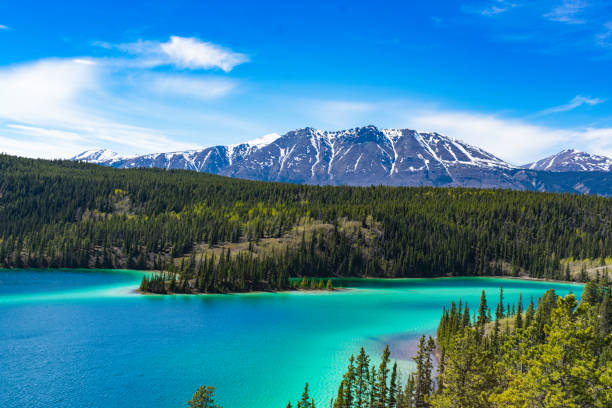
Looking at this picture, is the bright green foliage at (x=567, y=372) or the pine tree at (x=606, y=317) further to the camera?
the pine tree at (x=606, y=317)

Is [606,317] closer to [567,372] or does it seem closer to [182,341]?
[567,372]

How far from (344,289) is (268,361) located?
276ft

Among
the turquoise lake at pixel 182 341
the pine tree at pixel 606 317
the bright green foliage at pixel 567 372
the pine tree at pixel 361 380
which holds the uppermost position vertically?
the bright green foliage at pixel 567 372

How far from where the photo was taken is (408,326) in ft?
267

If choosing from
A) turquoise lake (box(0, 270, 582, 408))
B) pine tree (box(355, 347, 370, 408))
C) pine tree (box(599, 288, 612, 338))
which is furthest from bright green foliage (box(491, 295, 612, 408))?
pine tree (box(599, 288, 612, 338))

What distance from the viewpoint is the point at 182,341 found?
6600 cm

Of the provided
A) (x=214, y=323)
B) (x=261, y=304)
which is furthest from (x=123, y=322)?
(x=261, y=304)

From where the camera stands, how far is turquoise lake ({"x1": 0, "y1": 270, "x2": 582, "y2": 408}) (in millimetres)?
44844

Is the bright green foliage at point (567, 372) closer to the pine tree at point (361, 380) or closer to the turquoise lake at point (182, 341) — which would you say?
the pine tree at point (361, 380)

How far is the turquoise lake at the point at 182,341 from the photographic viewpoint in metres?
44.8

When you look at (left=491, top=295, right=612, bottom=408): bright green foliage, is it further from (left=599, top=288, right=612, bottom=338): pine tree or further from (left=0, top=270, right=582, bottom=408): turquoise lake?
(left=599, top=288, right=612, bottom=338): pine tree

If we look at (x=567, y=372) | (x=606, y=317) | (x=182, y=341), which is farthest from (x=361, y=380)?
(x=606, y=317)

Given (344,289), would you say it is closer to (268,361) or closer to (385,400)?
(268,361)

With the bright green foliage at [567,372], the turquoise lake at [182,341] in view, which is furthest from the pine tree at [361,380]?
the bright green foliage at [567,372]
